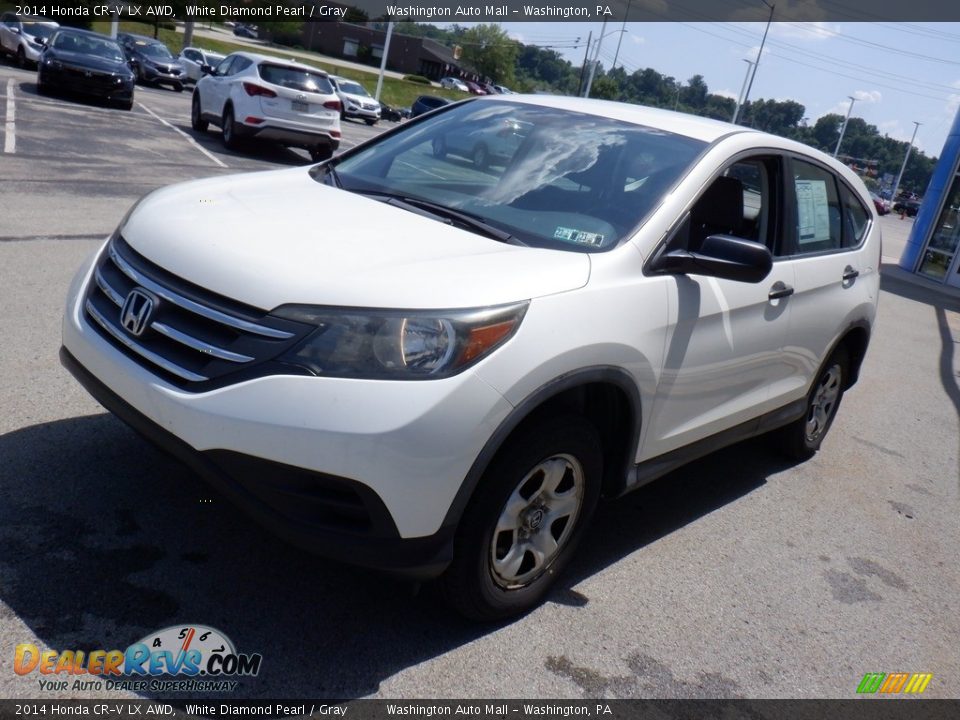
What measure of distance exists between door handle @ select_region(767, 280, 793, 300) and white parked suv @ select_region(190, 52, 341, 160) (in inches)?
500

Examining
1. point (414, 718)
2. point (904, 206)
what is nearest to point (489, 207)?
point (414, 718)

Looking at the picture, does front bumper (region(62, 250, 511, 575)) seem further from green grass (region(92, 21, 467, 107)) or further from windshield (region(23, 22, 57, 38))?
green grass (region(92, 21, 467, 107))

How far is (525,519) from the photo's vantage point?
3.25m

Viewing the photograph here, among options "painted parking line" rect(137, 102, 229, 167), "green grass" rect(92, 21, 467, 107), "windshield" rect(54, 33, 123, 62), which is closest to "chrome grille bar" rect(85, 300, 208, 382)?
"painted parking line" rect(137, 102, 229, 167)

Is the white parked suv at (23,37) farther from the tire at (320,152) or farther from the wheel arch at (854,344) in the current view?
the wheel arch at (854,344)

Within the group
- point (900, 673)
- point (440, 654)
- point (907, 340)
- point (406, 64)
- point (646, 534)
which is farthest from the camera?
point (406, 64)

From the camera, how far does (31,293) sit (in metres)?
5.91

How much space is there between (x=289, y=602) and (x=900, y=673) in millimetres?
2370

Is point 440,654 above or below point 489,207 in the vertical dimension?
below

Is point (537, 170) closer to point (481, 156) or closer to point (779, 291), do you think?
point (481, 156)

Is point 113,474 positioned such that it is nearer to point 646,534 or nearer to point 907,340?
point 646,534

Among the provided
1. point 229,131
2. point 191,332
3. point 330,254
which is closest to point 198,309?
point 191,332

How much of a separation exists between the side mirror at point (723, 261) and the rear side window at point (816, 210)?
117 centimetres

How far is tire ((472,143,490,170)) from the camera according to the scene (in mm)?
4099
